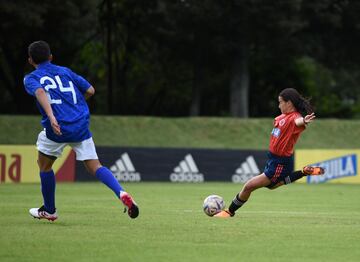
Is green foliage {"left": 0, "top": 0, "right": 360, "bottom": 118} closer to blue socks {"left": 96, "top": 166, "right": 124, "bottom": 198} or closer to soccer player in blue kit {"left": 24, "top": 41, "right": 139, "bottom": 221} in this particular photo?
soccer player in blue kit {"left": 24, "top": 41, "right": 139, "bottom": 221}

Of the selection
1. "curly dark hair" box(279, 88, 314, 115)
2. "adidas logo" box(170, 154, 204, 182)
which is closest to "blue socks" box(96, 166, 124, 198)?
"curly dark hair" box(279, 88, 314, 115)

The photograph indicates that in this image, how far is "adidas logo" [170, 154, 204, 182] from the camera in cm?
2866

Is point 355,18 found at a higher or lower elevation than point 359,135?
higher

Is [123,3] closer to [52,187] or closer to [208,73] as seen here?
[208,73]

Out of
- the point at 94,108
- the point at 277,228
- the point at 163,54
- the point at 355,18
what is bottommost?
the point at 94,108

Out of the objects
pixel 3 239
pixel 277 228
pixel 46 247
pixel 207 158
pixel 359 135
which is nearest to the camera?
pixel 46 247

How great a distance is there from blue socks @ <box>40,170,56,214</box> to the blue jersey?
0.56m

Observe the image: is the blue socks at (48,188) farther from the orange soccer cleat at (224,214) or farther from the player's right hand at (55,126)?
the orange soccer cleat at (224,214)

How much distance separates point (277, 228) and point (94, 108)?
41.9 m

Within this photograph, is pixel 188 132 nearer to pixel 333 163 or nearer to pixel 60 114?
pixel 333 163

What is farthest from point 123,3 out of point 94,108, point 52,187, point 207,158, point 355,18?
point 52,187

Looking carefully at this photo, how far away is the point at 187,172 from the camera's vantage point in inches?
1133

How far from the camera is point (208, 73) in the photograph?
168 feet

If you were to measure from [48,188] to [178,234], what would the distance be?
2137 millimetres
